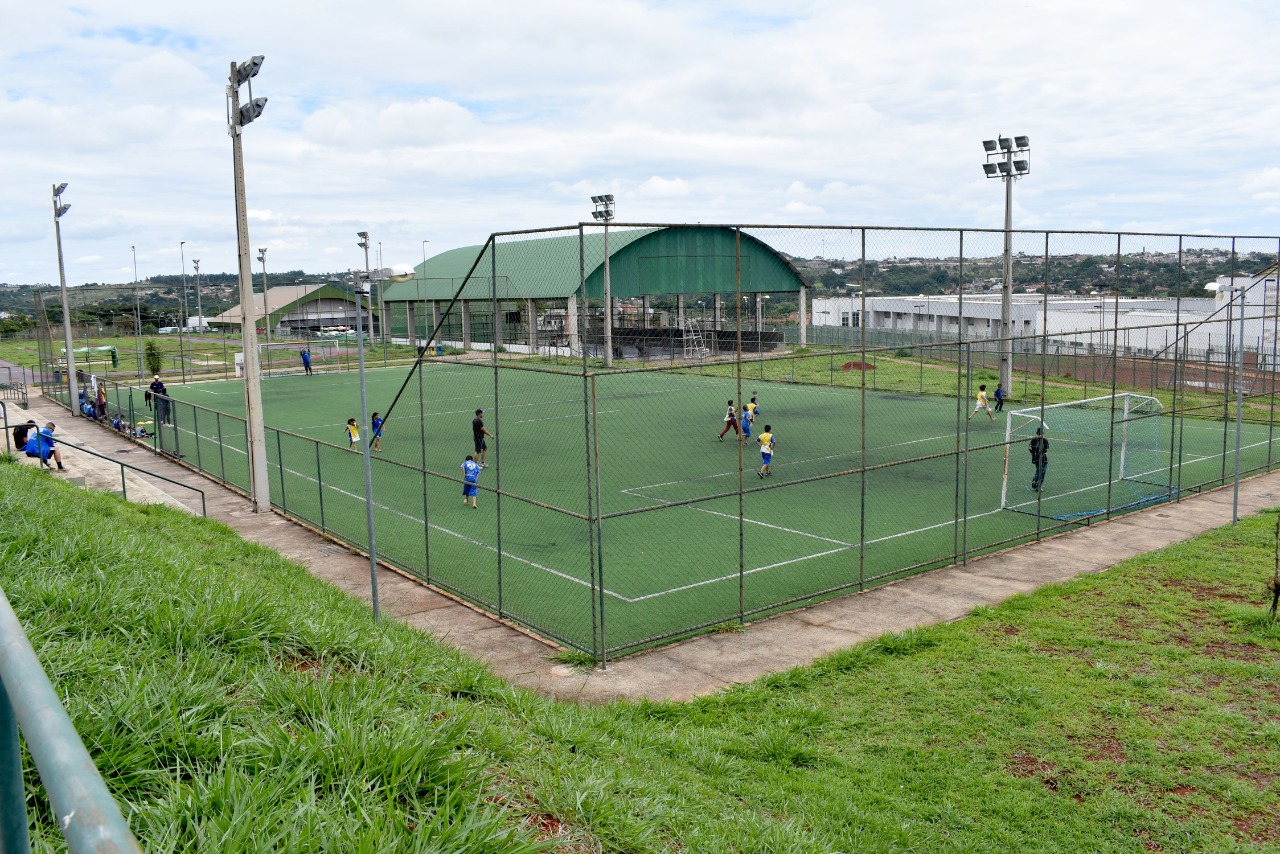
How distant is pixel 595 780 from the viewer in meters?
6.50

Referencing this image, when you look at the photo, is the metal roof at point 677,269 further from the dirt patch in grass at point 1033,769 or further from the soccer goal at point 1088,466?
the dirt patch in grass at point 1033,769

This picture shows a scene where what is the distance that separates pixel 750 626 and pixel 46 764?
14863 mm

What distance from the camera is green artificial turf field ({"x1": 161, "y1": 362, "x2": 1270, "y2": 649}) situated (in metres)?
17.5

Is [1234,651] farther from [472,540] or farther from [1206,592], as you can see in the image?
[472,540]

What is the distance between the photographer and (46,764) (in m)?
1.31

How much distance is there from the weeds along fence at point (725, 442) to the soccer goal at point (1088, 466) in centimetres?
13

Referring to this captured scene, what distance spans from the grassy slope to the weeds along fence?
349 cm

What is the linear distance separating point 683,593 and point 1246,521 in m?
13.1

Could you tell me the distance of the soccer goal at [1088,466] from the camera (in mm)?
23703

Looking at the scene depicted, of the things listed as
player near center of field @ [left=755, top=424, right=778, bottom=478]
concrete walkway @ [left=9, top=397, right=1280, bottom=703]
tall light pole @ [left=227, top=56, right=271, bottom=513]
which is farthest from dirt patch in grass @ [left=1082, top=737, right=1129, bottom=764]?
tall light pole @ [left=227, top=56, right=271, bottom=513]

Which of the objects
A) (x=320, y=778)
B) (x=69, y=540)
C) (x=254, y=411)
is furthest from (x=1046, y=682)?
(x=254, y=411)

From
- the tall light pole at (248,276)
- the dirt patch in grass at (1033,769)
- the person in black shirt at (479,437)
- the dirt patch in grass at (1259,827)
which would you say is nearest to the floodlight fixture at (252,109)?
the tall light pole at (248,276)

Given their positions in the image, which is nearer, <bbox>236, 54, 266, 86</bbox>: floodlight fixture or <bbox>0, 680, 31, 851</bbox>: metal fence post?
<bbox>0, 680, 31, 851</bbox>: metal fence post

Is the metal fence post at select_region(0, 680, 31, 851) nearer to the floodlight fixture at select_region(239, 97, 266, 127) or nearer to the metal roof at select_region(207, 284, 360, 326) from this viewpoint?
the floodlight fixture at select_region(239, 97, 266, 127)
